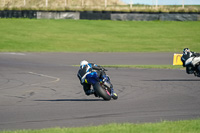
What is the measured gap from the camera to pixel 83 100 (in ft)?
47.7

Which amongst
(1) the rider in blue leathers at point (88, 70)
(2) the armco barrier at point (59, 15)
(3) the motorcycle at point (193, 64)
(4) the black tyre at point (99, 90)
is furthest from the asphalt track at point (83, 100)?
(2) the armco barrier at point (59, 15)

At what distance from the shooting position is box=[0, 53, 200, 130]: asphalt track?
11062 mm

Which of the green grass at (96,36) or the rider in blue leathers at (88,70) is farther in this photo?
the green grass at (96,36)

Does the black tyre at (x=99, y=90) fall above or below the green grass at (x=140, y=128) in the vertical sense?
below

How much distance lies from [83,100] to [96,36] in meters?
32.8

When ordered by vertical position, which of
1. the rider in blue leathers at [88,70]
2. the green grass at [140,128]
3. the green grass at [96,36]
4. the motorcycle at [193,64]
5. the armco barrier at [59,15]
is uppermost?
the rider in blue leathers at [88,70]

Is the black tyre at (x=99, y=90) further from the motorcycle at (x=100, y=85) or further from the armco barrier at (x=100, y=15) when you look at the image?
the armco barrier at (x=100, y=15)

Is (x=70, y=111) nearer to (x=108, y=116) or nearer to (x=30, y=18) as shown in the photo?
(x=108, y=116)

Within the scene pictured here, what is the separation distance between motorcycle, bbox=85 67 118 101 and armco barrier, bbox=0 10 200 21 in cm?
3555

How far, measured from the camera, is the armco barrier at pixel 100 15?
161 ft

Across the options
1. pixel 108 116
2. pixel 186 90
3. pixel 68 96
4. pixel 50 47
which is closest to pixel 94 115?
pixel 108 116

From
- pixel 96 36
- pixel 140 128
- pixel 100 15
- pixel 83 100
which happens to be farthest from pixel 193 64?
pixel 100 15

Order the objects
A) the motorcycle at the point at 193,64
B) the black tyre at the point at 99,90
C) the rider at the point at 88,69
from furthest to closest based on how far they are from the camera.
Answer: the motorcycle at the point at 193,64 → the rider at the point at 88,69 → the black tyre at the point at 99,90

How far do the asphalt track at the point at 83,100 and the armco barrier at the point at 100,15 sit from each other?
78.2 feet
